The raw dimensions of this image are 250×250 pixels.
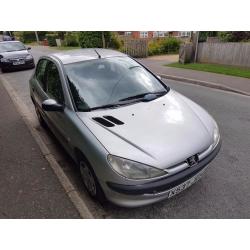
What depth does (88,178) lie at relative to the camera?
2.81 m

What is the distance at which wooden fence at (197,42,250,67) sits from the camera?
1012 centimetres

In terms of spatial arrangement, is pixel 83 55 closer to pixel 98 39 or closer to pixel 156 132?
pixel 156 132

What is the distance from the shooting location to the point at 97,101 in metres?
2.99

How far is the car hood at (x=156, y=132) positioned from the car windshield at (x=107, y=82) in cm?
22

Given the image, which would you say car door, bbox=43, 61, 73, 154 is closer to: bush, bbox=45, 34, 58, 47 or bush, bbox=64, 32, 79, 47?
bush, bbox=64, 32, 79, 47

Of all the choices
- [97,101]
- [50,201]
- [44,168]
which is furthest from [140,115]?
[44,168]

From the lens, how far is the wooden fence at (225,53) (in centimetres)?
1012

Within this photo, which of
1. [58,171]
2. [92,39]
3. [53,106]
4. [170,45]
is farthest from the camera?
[92,39]

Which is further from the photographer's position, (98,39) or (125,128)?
(98,39)

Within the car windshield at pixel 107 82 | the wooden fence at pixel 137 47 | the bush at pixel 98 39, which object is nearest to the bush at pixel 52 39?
the bush at pixel 98 39

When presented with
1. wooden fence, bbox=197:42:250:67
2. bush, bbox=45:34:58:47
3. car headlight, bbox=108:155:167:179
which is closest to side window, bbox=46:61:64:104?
car headlight, bbox=108:155:167:179

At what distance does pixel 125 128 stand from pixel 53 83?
165 cm

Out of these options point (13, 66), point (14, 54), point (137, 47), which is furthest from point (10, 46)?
point (137, 47)

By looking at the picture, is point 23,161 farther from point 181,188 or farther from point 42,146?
point 181,188
